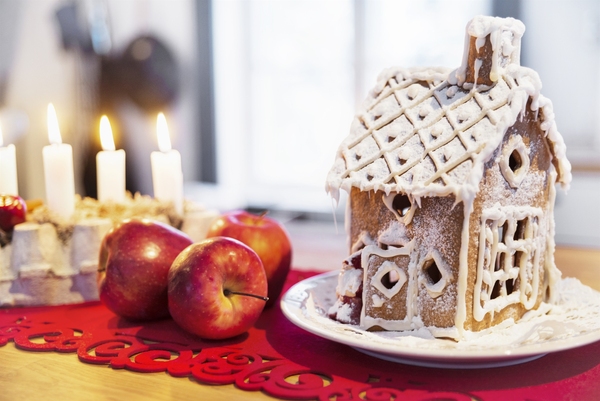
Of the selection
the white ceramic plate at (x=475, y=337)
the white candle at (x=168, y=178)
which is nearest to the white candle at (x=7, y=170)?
the white candle at (x=168, y=178)

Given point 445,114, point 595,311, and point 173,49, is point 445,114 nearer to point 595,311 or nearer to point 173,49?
point 595,311

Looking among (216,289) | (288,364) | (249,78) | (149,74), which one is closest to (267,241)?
(216,289)

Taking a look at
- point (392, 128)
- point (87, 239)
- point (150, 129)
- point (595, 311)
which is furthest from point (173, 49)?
point (595, 311)

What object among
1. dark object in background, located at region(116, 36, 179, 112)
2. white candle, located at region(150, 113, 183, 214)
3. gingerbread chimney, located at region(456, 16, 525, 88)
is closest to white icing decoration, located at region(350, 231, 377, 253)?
gingerbread chimney, located at region(456, 16, 525, 88)

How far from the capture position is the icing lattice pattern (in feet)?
2.66

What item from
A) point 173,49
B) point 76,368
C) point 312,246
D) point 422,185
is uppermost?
point 173,49

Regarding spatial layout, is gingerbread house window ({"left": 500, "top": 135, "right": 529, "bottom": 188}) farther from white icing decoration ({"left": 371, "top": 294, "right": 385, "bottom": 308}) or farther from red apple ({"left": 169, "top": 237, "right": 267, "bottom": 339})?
red apple ({"left": 169, "top": 237, "right": 267, "bottom": 339})

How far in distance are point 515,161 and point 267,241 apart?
0.46m

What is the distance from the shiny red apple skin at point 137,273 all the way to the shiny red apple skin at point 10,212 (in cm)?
21

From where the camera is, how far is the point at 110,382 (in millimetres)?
745

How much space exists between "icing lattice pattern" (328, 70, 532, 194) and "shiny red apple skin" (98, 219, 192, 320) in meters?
0.32

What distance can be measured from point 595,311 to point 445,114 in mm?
387

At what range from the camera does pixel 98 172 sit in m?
1.26

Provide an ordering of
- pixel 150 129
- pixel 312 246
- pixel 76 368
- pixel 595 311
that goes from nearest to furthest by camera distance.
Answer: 1. pixel 76 368
2. pixel 595 311
3. pixel 312 246
4. pixel 150 129
